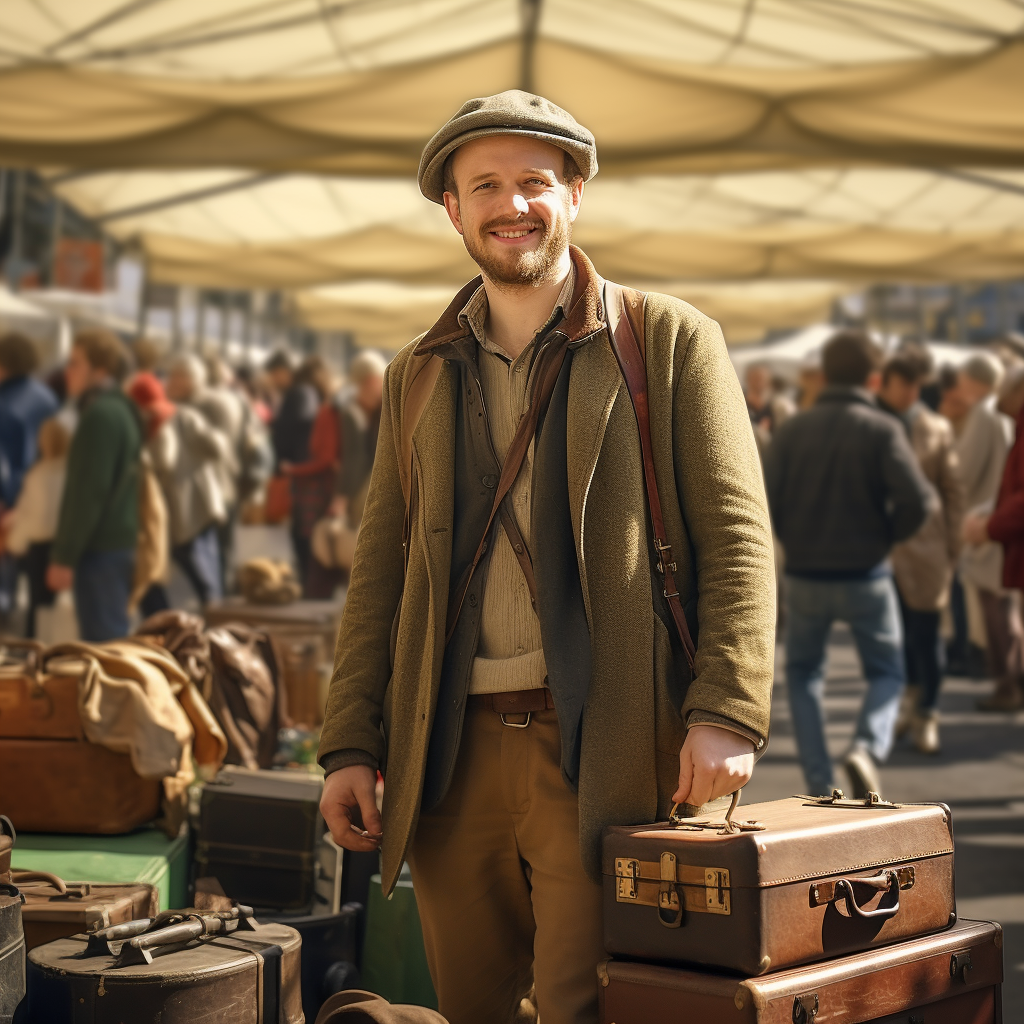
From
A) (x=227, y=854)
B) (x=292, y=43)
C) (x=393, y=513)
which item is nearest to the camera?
(x=393, y=513)

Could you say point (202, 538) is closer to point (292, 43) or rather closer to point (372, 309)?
point (292, 43)

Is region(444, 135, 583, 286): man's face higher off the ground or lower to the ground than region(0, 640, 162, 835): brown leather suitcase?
higher

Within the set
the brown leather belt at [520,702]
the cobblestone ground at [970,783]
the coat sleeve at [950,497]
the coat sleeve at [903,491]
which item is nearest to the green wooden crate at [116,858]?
the brown leather belt at [520,702]

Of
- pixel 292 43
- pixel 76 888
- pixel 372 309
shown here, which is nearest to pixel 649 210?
pixel 292 43

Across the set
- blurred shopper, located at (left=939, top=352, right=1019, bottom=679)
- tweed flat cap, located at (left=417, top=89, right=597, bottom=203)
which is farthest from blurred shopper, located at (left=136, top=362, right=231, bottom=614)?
tweed flat cap, located at (left=417, top=89, right=597, bottom=203)

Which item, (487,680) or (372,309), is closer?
(487,680)

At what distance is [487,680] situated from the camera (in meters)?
2.60

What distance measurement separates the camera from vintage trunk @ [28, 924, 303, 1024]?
2.77m

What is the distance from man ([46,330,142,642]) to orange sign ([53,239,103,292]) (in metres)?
3.21

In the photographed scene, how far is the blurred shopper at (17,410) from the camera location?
9281 millimetres

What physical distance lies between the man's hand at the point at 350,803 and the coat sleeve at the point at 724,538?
27.2 inches

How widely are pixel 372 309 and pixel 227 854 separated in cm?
1120

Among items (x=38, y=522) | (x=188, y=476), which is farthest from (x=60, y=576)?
(x=188, y=476)

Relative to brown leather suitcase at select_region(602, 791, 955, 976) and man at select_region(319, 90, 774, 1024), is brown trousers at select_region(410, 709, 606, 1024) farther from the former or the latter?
brown leather suitcase at select_region(602, 791, 955, 976)
